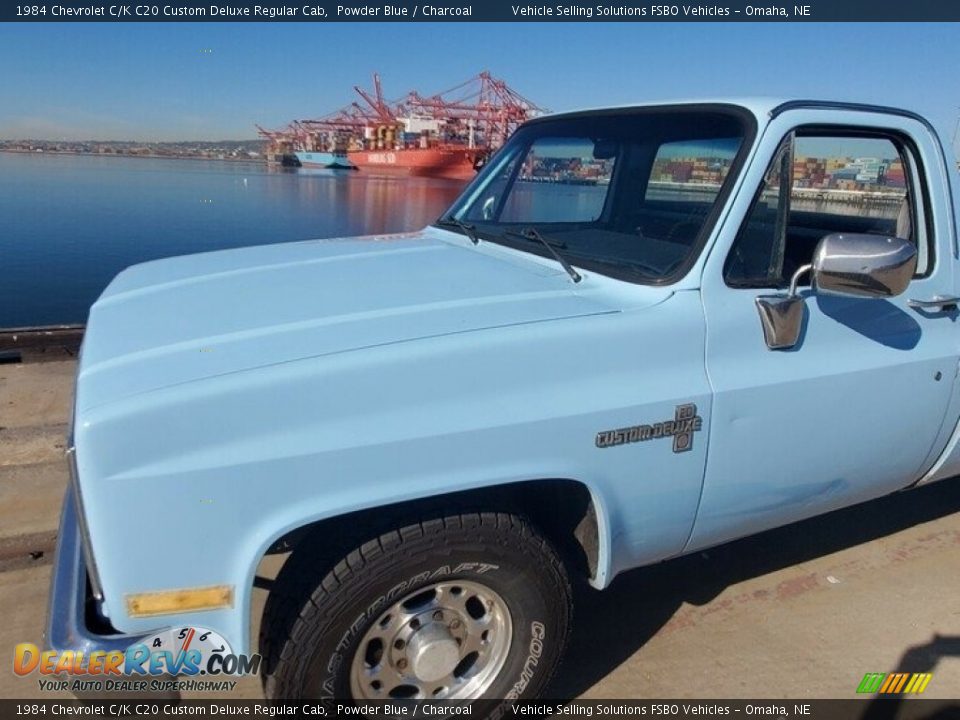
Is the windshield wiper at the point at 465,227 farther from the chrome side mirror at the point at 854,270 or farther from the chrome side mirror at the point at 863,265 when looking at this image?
the chrome side mirror at the point at 863,265

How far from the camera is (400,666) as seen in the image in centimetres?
219

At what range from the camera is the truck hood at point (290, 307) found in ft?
6.15

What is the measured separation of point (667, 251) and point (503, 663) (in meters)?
1.48

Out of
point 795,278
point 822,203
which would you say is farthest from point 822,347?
point 822,203

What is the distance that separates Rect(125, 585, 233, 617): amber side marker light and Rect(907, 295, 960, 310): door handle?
8.55ft

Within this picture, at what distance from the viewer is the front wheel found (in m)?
1.95

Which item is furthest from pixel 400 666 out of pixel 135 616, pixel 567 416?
pixel 567 416

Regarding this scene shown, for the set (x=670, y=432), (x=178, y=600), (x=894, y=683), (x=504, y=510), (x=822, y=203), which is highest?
(x=822, y=203)

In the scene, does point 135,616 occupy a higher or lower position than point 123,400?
lower

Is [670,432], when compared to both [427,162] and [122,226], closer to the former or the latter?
[122,226]

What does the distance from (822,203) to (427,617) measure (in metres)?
2.43

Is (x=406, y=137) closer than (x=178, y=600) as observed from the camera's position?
No

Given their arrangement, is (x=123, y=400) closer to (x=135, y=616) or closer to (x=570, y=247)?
(x=135, y=616)

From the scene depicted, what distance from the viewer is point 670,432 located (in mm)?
2189
